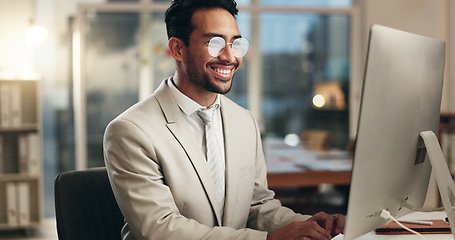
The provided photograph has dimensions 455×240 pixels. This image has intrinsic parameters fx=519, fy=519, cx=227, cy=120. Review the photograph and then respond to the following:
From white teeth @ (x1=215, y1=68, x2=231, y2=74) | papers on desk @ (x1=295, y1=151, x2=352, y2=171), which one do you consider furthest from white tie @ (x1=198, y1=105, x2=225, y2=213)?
papers on desk @ (x1=295, y1=151, x2=352, y2=171)

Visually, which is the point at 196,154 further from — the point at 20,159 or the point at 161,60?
the point at 161,60

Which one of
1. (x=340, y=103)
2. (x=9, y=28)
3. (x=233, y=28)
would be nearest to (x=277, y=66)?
(x=340, y=103)

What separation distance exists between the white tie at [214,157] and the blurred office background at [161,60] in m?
3.86

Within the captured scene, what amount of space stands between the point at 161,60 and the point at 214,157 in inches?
177

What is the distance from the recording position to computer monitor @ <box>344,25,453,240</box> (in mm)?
985

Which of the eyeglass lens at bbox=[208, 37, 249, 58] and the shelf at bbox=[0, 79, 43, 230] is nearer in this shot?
the eyeglass lens at bbox=[208, 37, 249, 58]

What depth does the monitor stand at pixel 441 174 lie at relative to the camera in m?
1.20

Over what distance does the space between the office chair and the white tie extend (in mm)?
320

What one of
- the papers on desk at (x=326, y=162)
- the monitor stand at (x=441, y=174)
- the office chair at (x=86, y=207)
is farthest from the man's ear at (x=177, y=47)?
the papers on desk at (x=326, y=162)

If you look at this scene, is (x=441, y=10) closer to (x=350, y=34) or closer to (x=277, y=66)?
(x=350, y=34)


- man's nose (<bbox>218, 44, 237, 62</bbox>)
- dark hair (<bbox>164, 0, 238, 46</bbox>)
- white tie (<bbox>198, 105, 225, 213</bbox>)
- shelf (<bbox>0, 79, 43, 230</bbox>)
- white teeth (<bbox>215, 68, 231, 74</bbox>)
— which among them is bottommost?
shelf (<bbox>0, 79, 43, 230</bbox>)

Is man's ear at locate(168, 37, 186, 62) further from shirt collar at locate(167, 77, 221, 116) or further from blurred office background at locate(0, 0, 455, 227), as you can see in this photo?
blurred office background at locate(0, 0, 455, 227)

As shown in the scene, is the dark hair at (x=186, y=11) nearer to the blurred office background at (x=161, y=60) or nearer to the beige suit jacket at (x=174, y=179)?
the beige suit jacket at (x=174, y=179)

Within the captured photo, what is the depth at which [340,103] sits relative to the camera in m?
6.42
